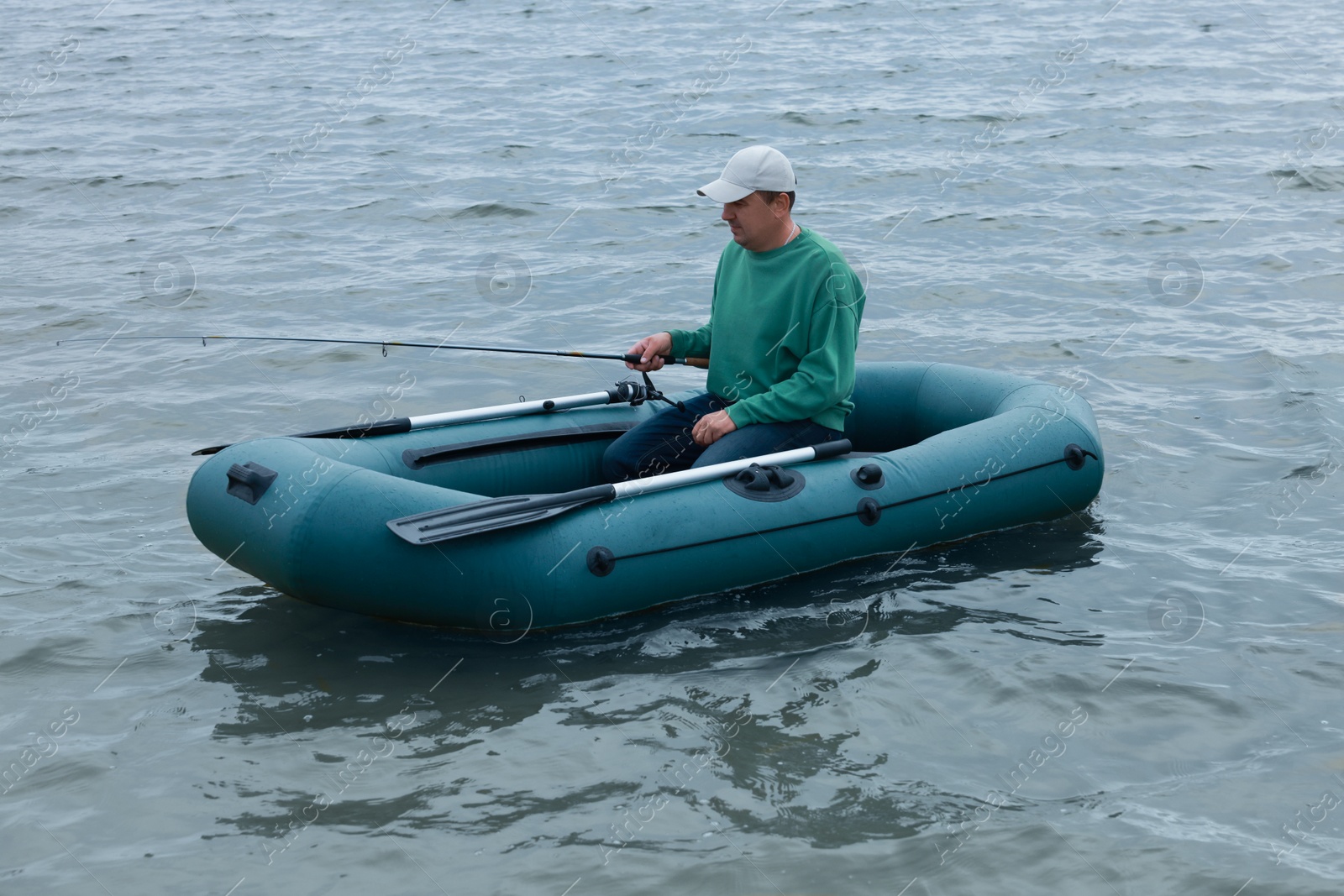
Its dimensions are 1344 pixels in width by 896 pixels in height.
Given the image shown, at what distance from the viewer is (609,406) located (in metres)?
5.11

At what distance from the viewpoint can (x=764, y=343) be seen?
452 centimetres

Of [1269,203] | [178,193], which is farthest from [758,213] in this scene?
[178,193]

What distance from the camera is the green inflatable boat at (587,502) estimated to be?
3.99 meters

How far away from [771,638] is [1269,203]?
6262 mm

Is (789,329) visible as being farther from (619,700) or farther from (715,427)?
(619,700)

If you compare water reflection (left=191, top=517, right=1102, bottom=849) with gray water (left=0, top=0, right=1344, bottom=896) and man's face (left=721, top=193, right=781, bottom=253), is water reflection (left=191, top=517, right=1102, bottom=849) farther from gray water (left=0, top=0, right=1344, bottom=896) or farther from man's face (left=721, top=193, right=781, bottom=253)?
man's face (left=721, top=193, right=781, bottom=253)

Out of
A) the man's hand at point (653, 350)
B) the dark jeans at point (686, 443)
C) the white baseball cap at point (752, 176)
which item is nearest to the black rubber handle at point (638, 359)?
the man's hand at point (653, 350)

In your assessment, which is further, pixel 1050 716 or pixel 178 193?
pixel 178 193

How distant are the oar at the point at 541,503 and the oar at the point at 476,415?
615mm

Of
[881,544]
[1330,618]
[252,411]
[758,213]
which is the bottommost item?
[1330,618]

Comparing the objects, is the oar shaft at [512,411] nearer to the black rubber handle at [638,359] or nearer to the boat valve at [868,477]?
the black rubber handle at [638,359]

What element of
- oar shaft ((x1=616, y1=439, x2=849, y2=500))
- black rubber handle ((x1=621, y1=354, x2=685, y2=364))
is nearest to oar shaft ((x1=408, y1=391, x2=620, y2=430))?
black rubber handle ((x1=621, y1=354, x2=685, y2=364))

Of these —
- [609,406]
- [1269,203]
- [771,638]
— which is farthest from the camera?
[1269,203]

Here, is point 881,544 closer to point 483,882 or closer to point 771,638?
point 771,638
